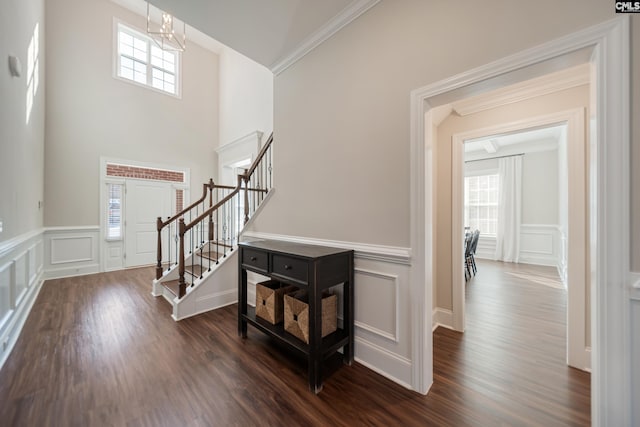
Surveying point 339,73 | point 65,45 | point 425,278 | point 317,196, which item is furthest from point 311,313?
point 65,45

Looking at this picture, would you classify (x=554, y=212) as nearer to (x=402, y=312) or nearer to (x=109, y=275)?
(x=402, y=312)

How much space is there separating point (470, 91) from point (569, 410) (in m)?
2.12

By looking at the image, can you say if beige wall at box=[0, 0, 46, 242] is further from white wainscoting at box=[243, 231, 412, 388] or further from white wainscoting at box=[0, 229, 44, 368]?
white wainscoting at box=[243, 231, 412, 388]

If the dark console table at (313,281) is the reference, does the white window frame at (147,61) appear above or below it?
above

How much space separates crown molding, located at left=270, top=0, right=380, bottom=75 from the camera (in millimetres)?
1997

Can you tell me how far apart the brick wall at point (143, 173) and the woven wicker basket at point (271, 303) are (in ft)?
16.1

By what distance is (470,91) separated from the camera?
1.54 m

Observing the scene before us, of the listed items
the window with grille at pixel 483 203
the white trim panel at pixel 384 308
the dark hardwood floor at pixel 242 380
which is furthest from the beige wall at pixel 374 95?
the window with grille at pixel 483 203

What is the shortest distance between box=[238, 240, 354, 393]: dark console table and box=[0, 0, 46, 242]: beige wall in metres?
2.30

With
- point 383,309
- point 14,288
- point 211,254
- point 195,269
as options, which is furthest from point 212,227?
point 383,309

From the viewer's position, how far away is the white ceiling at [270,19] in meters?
2.08

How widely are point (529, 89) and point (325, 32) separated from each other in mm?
1930

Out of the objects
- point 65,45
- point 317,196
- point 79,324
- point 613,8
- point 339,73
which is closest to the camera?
point 613,8

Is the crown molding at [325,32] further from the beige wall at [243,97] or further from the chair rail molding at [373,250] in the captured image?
the beige wall at [243,97]
